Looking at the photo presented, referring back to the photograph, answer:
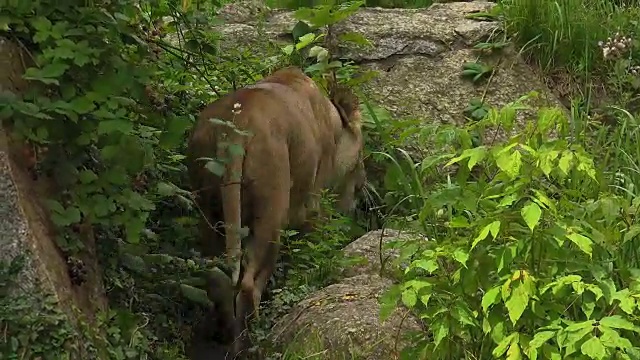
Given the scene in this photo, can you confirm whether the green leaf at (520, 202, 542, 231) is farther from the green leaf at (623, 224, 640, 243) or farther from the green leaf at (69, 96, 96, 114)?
the green leaf at (69, 96, 96, 114)

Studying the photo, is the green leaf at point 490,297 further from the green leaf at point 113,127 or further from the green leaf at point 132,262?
the green leaf at point 132,262

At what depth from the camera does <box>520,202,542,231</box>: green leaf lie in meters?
3.23

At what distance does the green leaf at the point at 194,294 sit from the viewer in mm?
4398

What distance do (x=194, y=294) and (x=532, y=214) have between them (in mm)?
1682

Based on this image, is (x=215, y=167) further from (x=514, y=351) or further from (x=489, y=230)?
(x=514, y=351)

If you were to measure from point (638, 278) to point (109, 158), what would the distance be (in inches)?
71.9

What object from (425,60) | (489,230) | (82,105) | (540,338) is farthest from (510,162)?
(425,60)

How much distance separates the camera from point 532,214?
10.7 feet

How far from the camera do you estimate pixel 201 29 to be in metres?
4.91

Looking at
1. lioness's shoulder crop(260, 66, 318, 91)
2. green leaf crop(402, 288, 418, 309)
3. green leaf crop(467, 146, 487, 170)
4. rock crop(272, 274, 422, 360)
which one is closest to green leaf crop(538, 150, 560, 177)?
green leaf crop(467, 146, 487, 170)

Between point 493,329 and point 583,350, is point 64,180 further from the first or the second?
point 583,350

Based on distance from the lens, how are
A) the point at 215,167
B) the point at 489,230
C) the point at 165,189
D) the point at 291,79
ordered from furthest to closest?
1. the point at 291,79
2. the point at 165,189
3. the point at 215,167
4. the point at 489,230

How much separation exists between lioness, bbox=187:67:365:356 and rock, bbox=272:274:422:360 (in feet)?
0.96

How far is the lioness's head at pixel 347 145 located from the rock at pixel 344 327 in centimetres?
159
